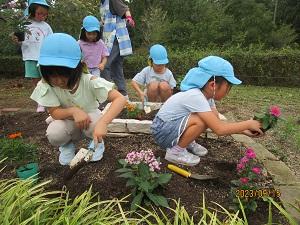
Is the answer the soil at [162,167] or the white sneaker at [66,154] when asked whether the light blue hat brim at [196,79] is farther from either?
the white sneaker at [66,154]

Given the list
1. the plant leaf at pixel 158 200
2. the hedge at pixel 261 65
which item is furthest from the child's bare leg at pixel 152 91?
the hedge at pixel 261 65

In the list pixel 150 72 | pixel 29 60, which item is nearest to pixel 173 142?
pixel 150 72

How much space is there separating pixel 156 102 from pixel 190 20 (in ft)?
32.1

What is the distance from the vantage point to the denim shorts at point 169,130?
288cm

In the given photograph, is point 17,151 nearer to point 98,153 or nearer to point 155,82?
point 98,153

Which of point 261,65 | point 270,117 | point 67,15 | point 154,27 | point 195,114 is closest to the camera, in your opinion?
point 270,117

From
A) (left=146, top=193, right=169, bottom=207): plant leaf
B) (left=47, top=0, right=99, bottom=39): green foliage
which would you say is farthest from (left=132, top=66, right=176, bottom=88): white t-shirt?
(left=47, top=0, right=99, bottom=39): green foliage

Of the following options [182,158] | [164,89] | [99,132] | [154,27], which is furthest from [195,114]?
[154,27]

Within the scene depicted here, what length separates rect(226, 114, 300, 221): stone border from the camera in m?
2.38

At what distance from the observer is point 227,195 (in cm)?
246

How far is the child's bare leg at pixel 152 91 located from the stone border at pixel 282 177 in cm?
118

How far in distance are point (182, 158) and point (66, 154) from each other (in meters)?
0.86

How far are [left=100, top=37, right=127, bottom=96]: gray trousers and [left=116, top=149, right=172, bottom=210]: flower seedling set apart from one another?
2770 mm

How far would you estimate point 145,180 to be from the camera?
7.54ft
